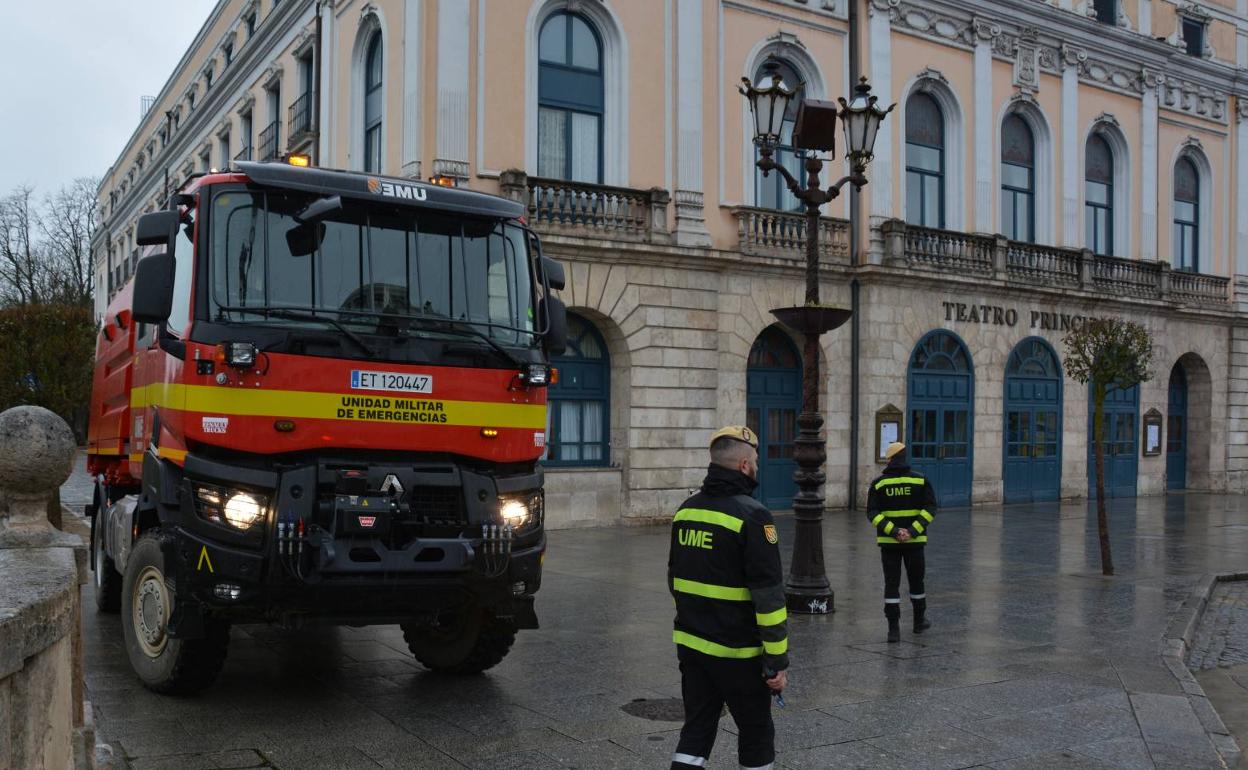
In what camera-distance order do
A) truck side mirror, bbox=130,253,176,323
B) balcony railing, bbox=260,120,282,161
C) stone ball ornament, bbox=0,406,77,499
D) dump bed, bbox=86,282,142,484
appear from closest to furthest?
stone ball ornament, bbox=0,406,77,499
truck side mirror, bbox=130,253,176,323
dump bed, bbox=86,282,142,484
balcony railing, bbox=260,120,282,161

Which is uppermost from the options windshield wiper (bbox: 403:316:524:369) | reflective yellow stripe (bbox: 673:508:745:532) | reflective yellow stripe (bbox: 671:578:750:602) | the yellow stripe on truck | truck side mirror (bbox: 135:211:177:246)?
truck side mirror (bbox: 135:211:177:246)

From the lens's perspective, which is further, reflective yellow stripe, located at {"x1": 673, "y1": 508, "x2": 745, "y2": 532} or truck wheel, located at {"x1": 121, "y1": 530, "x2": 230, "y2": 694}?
truck wheel, located at {"x1": 121, "y1": 530, "x2": 230, "y2": 694}

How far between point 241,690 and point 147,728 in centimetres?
104

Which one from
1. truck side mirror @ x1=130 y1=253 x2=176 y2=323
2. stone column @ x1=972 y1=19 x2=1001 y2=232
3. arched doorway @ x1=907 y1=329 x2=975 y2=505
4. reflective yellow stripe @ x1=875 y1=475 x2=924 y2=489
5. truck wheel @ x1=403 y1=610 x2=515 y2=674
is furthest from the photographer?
stone column @ x1=972 y1=19 x2=1001 y2=232

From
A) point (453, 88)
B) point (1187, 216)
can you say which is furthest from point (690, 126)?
point (1187, 216)

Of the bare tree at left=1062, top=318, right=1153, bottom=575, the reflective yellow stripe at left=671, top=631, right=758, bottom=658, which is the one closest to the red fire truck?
the reflective yellow stripe at left=671, top=631, right=758, bottom=658

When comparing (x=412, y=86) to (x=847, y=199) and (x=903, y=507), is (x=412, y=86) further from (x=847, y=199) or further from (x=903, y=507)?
(x=903, y=507)

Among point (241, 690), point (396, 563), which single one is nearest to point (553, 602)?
point (241, 690)

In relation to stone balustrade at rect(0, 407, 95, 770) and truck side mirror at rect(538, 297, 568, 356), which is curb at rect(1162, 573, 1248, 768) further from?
stone balustrade at rect(0, 407, 95, 770)

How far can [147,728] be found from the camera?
21.6 feet

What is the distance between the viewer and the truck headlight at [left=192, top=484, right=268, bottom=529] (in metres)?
6.57

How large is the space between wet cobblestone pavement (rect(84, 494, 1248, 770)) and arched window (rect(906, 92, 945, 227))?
13.4m

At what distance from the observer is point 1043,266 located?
26188mm

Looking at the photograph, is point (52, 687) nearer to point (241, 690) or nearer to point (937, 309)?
point (241, 690)
